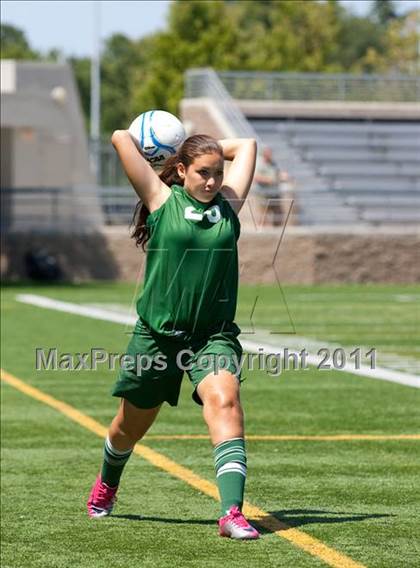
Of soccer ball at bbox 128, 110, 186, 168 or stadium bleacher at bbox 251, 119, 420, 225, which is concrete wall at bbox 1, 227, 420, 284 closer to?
stadium bleacher at bbox 251, 119, 420, 225

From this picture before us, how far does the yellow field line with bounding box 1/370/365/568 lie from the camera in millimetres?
7094

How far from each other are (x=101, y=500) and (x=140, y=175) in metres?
1.76

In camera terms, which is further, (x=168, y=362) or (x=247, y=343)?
(x=247, y=343)

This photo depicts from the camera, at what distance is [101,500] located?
814cm

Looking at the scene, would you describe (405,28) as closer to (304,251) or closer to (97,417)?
(304,251)

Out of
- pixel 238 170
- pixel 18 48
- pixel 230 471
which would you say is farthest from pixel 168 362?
pixel 18 48

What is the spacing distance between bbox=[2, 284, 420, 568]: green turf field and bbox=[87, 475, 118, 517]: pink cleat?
2.4 inches

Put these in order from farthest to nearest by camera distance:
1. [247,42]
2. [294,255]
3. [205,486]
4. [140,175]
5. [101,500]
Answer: [247,42], [294,255], [205,486], [101,500], [140,175]

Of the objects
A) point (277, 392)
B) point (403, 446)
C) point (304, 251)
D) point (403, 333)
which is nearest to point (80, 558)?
point (403, 446)

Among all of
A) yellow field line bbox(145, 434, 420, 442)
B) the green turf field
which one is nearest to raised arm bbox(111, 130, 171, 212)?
the green turf field

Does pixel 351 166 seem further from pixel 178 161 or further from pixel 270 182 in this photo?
pixel 178 161

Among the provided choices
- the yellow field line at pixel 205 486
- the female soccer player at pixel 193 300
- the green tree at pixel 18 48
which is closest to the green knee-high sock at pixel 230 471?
the female soccer player at pixel 193 300

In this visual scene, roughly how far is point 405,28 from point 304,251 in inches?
1040

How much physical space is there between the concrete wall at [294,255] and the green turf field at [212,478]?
1483cm
